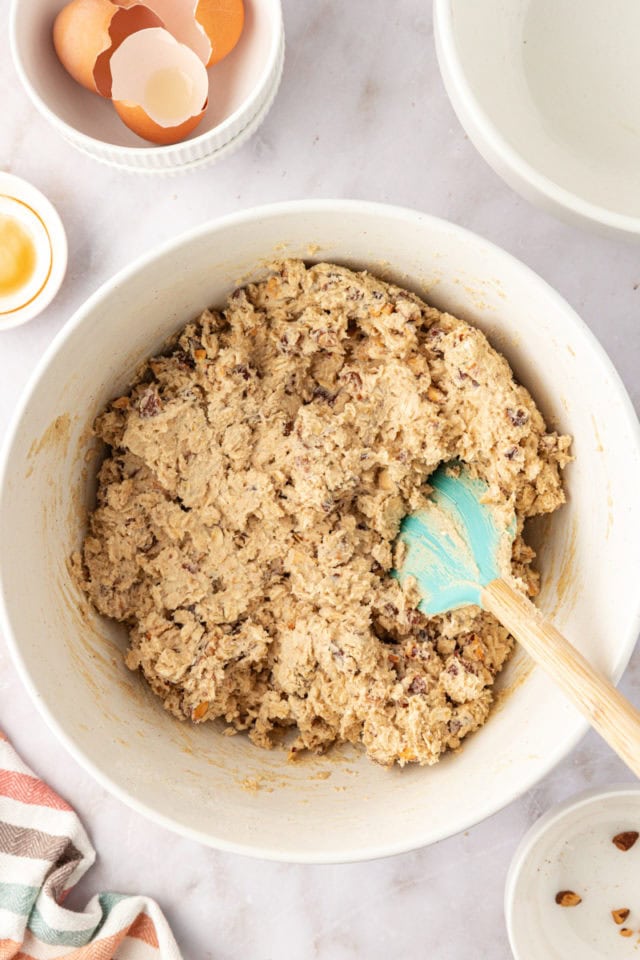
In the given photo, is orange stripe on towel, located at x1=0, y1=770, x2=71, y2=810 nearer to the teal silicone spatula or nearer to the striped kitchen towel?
the striped kitchen towel

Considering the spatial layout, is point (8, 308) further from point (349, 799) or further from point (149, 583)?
point (349, 799)

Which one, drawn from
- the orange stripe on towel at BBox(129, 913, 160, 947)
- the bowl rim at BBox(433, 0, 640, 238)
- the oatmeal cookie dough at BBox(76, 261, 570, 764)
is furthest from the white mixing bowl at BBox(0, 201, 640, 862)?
the orange stripe on towel at BBox(129, 913, 160, 947)

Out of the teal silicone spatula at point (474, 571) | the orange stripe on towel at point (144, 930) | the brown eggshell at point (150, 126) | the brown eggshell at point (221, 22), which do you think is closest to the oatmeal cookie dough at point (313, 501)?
the teal silicone spatula at point (474, 571)

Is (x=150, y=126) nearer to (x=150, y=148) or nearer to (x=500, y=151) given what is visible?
(x=150, y=148)

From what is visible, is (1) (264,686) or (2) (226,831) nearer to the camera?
(2) (226,831)

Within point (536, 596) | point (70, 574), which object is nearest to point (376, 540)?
point (536, 596)

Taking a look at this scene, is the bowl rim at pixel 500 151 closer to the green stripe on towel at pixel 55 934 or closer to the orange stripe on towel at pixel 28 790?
the orange stripe on towel at pixel 28 790

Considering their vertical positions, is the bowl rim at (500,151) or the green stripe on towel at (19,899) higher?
the bowl rim at (500,151)
